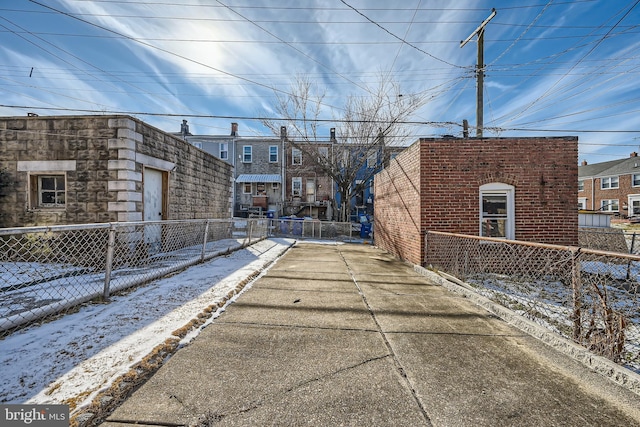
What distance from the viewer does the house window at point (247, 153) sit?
26641mm

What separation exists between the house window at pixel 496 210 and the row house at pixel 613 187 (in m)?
34.7

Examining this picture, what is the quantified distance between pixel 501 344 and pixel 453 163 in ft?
17.7

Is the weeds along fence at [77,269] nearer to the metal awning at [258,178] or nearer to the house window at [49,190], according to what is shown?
the house window at [49,190]

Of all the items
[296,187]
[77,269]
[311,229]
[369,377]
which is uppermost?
[296,187]

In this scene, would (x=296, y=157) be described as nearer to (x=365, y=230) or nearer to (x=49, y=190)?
(x=365, y=230)

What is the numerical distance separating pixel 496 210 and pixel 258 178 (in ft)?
70.5

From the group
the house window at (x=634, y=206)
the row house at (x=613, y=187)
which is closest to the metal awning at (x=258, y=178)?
the row house at (x=613, y=187)

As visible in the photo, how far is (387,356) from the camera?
2578mm

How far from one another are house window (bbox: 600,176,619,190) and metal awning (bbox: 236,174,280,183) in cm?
3970

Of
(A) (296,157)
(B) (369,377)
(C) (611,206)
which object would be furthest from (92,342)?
(C) (611,206)

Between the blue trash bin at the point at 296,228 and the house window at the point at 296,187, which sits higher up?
the house window at the point at 296,187

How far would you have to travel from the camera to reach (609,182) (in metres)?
32.1

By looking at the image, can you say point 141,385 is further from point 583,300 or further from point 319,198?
point 319,198

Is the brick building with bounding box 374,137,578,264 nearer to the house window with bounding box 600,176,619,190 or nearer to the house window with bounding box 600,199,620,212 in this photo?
the house window with bounding box 600,199,620,212
